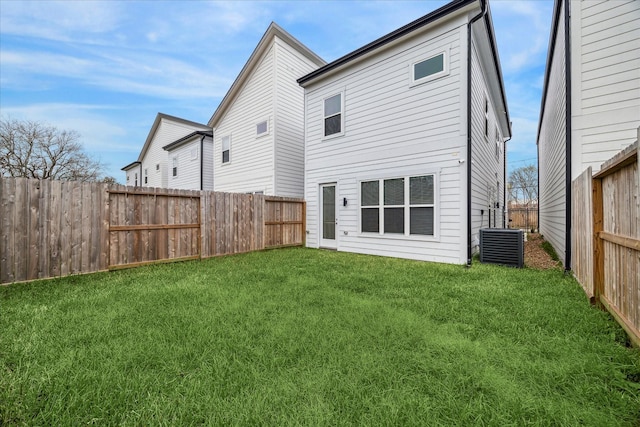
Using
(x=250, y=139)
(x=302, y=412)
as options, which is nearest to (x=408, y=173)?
(x=302, y=412)

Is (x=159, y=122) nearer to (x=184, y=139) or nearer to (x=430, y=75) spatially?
(x=184, y=139)

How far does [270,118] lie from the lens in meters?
9.98

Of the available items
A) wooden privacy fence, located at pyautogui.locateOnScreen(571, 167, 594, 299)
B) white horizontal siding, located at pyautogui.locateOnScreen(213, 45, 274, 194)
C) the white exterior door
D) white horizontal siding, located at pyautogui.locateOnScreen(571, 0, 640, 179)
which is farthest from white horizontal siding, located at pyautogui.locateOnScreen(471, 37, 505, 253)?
white horizontal siding, located at pyautogui.locateOnScreen(213, 45, 274, 194)

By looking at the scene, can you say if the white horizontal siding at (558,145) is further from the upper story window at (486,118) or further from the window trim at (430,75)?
the window trim at (430,75)

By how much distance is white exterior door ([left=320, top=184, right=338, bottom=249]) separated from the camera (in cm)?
820

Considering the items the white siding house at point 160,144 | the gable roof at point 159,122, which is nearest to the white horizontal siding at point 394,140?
the gable roof at point 159,122

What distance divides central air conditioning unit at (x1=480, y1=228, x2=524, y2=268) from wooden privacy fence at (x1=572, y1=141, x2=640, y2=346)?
1.30 metres

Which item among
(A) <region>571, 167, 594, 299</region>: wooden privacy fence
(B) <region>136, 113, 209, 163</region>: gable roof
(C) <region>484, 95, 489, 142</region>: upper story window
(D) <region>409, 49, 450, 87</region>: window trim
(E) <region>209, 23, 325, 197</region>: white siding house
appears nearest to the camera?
(A) <region>571, 167, 594, 299</region>: wooden privacy fence

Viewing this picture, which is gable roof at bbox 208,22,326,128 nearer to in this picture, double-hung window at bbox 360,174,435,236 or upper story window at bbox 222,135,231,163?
upper story window at bbox 222,135,231,163

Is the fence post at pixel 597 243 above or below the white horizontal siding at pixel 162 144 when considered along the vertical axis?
below

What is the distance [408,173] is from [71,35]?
1371cm

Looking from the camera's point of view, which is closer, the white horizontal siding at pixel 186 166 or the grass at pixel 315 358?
the grass at pixel 315 358

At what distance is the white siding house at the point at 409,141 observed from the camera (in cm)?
563

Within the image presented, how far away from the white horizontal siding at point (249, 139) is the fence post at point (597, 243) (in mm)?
8478
